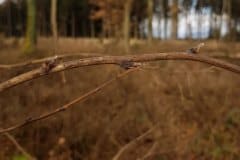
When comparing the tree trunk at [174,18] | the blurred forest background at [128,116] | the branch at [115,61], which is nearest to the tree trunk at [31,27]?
the blurred forest background at [128,116]

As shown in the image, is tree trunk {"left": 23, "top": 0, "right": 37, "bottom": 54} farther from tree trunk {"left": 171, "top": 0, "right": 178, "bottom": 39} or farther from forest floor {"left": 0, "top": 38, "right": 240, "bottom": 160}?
tree trunk {"left": 171, "top": 0, "right": 178, "bottom": 39}

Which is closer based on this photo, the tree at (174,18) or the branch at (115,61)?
the branch at (115,61)

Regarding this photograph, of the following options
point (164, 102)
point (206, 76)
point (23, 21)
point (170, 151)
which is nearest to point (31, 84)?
point (164, 102)

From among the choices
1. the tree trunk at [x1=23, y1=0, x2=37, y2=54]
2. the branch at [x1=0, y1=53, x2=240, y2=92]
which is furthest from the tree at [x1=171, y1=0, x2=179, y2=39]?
the branch at [x1=0, y1=53, x2=240, y2=92]

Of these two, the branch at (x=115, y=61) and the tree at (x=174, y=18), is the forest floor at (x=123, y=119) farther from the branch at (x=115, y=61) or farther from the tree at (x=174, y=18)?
the tree at (x=174, y=18)

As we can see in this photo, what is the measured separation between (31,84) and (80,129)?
1024 millimetres

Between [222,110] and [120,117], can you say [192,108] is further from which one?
[120,117]

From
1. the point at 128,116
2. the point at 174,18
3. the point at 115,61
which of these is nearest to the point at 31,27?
the point at 128,116

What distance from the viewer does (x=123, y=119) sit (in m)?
6.37

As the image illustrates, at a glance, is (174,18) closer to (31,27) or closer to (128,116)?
(31,27)

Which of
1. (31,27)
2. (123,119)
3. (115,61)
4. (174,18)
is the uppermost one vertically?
(174,18)

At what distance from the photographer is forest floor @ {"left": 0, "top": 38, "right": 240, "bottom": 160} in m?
5.46

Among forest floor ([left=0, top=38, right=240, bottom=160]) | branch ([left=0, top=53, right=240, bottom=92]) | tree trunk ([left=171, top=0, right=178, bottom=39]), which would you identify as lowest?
forest floor ([left=0, top=38, right=240, bottom=160])

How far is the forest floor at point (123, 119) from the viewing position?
5.46 meters
